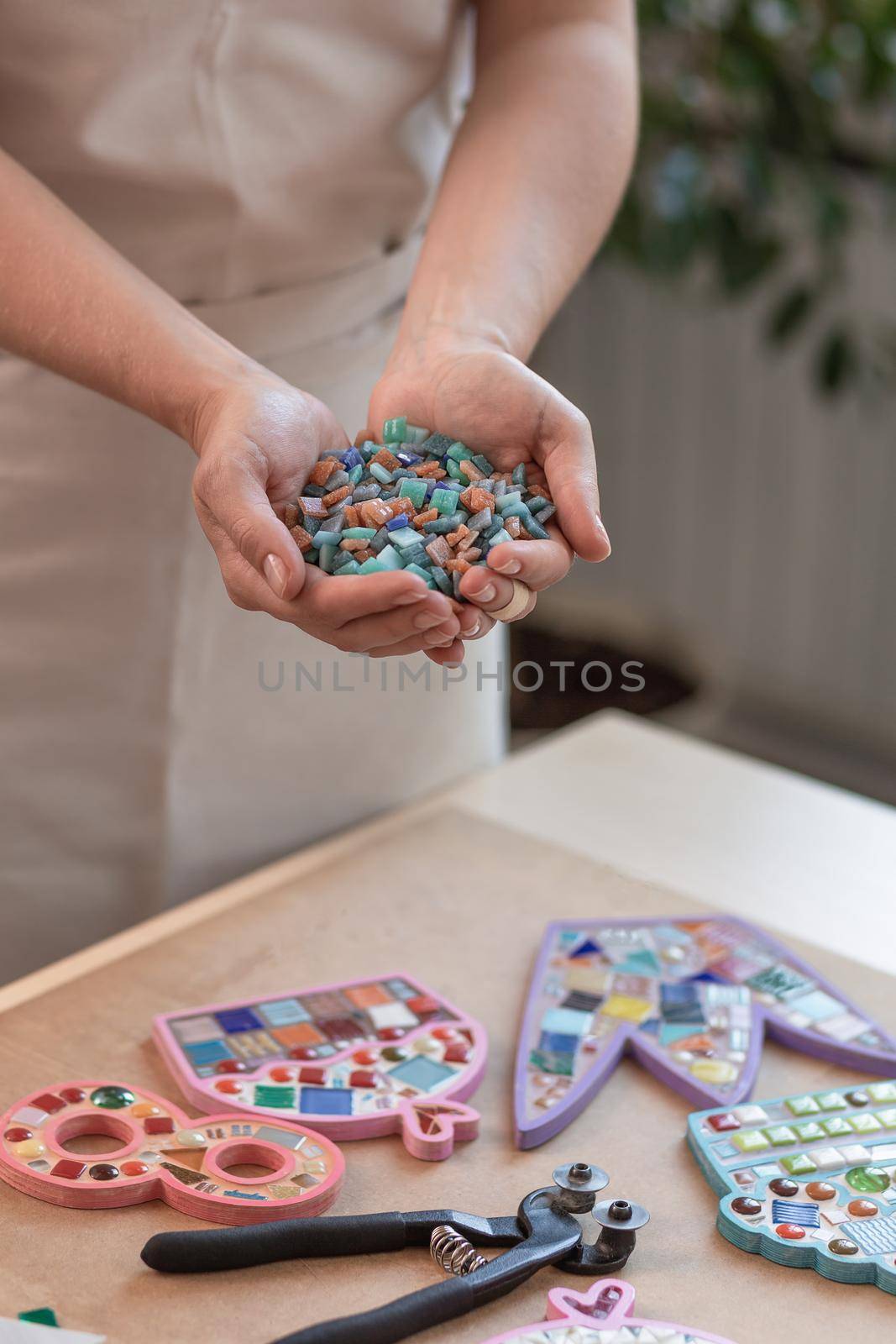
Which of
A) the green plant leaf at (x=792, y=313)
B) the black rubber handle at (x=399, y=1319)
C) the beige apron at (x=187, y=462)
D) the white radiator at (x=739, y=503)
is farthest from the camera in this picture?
the white radiator at (x=739, y=503)

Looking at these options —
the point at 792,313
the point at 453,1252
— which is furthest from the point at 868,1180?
the point at 792,313

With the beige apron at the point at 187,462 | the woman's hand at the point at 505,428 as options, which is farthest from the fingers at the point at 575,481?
the beige apron at the point at 187,462

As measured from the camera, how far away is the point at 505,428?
811 mm

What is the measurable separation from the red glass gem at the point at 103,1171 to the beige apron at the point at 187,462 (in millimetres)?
374

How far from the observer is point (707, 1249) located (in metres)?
0.69

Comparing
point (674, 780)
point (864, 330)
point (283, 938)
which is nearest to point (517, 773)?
point (674, 780)

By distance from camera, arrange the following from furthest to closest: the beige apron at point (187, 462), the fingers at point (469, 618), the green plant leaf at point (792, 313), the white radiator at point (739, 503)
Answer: the white radiator at point (739, 503), the green plant leaf at point (792, 313), the beige apron at point (187, 462), the fingers at point (469, 618)

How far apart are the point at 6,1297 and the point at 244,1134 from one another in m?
0.14

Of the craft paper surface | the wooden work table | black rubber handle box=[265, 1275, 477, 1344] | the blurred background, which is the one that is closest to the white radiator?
the blurred background

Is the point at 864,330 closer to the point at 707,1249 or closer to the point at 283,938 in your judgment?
the point at 283,938

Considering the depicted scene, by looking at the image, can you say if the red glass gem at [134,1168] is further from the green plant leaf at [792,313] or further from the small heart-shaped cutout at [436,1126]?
the green plant leaf at [792,313]

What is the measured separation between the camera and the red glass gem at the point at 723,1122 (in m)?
0.76

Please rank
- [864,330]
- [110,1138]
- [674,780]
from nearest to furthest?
1. [110,1138]
2. [674,780]
3. [864,330]

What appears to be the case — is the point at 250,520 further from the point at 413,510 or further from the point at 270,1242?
the point at 270,1242
